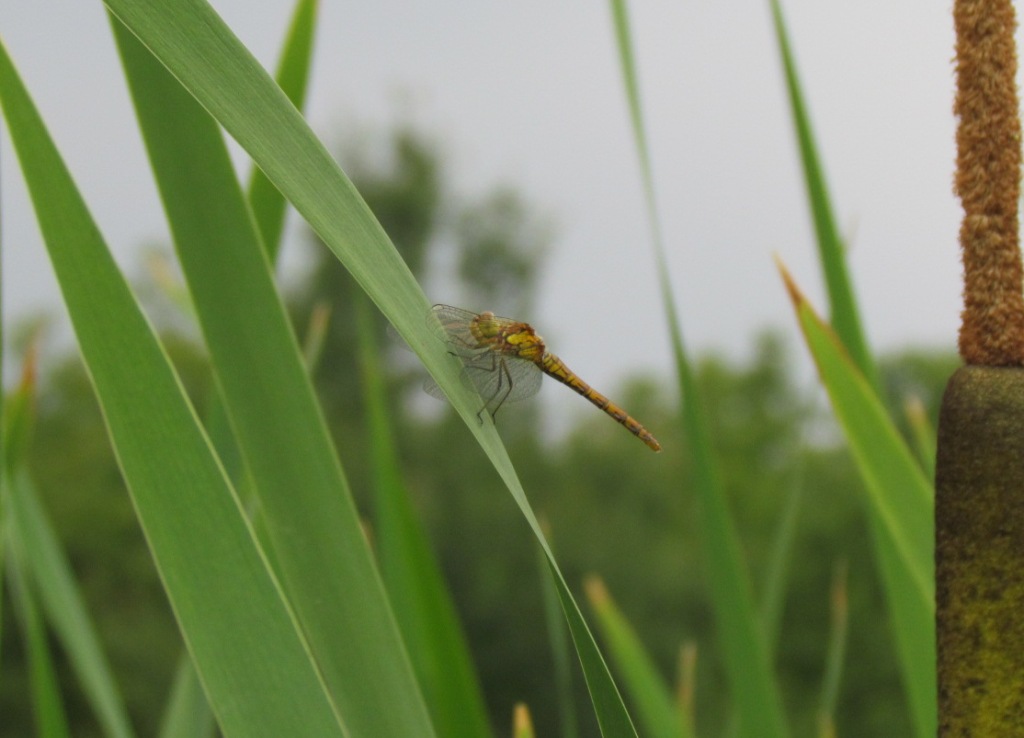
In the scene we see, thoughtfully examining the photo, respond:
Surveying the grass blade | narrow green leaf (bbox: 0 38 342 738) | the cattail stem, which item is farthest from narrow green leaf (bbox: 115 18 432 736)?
the grass blade

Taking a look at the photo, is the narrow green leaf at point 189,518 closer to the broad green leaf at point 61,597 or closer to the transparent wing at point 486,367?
the transparent wing at point 486,367

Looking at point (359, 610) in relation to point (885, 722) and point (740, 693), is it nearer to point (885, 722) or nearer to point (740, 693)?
point (740, 693)

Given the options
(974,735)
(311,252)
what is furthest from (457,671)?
(311,252)

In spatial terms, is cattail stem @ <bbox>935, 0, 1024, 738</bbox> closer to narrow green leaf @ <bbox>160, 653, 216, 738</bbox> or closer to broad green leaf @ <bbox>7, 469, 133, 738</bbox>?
narrow green leaf @ <bbox>160, 653, 216, 738</bbox>

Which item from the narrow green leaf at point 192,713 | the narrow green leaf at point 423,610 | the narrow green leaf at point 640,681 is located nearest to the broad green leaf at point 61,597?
the narrow green leaf at point 192,713

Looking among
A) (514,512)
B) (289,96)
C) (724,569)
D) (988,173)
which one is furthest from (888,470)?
(514,512)

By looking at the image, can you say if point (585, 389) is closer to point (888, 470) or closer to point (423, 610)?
point (423, 610)

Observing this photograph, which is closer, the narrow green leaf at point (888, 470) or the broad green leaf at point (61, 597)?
the narrow green leaf at point (888, 470)
